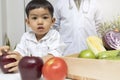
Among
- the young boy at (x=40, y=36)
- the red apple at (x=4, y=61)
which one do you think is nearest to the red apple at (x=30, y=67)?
the red apple at (x=4, y=61)

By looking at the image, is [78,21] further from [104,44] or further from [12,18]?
[104,44]

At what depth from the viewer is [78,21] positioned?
1.85m

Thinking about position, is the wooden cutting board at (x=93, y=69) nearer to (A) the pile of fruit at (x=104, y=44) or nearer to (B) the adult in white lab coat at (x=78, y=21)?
(A) the pile of fruit at (x=104, y=44)

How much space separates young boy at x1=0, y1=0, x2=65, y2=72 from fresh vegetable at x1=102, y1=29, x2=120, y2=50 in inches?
8.7

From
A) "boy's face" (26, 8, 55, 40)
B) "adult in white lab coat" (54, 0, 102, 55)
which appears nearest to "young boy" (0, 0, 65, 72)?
"boy's face" (26, 8, 55, 40)

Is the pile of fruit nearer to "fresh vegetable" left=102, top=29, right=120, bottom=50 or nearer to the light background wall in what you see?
"fresh vegetable" left=102, top=29, right=120, bottom=50

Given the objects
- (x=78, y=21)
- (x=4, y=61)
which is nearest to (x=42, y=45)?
(x=4, y=61)

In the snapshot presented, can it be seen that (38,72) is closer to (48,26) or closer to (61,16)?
(48,26)

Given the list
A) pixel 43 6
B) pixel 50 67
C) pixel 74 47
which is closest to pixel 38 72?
pixel 50 67

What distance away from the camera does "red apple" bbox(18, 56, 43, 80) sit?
0.70m

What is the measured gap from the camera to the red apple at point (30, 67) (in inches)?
27.4

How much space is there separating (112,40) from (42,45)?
0.32m

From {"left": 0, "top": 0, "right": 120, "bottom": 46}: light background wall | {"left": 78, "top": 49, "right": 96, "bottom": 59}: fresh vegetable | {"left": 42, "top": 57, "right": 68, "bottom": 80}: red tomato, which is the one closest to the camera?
{"left": 42, "top": 57, "right": 68, "bottom": 80}: red tomato

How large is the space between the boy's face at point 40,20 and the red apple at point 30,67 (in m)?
0.35
